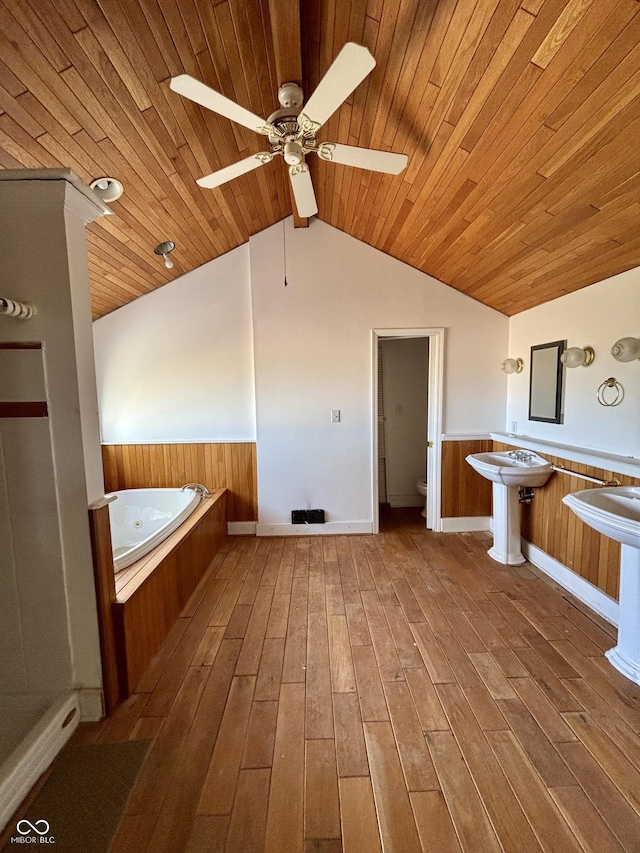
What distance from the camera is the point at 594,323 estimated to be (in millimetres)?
2344

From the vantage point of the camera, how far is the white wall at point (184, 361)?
340 cm

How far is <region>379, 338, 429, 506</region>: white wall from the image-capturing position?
427 centimetres

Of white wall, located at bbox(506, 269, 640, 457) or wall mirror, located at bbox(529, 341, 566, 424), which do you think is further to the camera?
wall mirror, located at bbox(529, 341, 566, 424)

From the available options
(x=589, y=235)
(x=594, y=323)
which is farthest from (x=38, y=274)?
(x=594, y=323)

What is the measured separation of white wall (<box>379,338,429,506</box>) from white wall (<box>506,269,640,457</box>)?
142cm

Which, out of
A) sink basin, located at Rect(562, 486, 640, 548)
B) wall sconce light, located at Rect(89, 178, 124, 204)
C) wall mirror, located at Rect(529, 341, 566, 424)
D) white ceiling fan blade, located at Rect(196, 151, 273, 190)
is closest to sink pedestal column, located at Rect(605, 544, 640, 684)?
sink basin, located at Rect(562, 486, 640, 548)

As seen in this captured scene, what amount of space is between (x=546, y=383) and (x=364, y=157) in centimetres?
219

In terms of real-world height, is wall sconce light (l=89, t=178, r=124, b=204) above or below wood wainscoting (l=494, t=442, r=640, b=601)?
above

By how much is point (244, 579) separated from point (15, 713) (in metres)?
1.39

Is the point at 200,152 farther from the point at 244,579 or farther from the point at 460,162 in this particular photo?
the point at 244,579

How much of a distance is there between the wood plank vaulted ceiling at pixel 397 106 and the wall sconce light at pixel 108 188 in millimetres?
32

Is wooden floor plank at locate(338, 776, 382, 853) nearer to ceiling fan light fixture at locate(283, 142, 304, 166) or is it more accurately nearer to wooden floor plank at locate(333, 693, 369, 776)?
wooden floor plank at locate(333, 693, 369, 776)

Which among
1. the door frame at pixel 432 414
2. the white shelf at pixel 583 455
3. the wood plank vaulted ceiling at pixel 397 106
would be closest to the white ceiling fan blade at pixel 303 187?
the wood plank vaulted ceiling at pixel 397 106

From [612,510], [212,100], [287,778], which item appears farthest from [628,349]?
[287,778]
